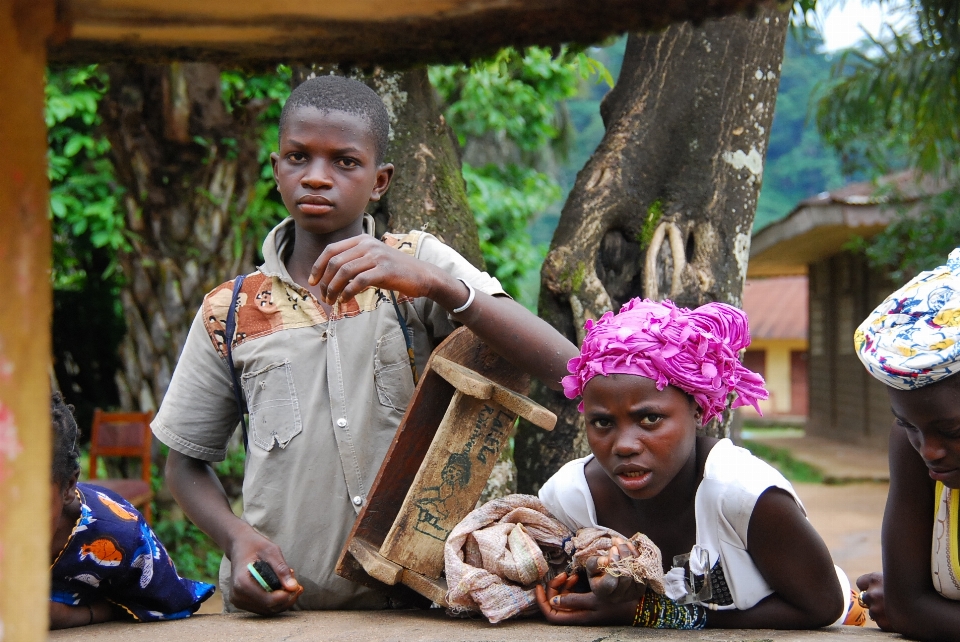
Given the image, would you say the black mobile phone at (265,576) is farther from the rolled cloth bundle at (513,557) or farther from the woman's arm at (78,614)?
the woman's arm at (78,614)

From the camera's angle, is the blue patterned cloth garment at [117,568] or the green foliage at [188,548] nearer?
the blue patterned cloth garment at [117,568]

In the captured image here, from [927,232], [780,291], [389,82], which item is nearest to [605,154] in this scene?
[389,82]

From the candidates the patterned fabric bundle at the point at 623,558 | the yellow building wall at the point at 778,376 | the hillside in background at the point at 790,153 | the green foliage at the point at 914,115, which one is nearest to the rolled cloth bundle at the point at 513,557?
the patterned fabric bundle at the point at 623,558

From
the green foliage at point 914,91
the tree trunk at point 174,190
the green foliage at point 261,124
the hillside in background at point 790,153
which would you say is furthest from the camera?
the hillside in background at point 790,153

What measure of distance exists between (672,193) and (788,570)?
1789 millimetres

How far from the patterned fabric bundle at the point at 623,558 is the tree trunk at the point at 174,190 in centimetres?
413

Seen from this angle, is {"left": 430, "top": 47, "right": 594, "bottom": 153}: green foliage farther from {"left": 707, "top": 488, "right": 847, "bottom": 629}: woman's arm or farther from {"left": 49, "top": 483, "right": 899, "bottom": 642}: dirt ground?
{"left": 707, "top": 488, "right": 847, "bottom": 629}: woman's arm

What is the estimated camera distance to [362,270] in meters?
1.86

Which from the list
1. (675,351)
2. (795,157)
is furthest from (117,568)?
(795,157)

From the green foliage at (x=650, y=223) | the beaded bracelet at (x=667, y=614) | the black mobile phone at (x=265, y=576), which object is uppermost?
the green foliage at (x=650, y=223)

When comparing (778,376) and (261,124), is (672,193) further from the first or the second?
(778,376)

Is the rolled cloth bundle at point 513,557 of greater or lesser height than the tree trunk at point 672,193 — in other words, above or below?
below

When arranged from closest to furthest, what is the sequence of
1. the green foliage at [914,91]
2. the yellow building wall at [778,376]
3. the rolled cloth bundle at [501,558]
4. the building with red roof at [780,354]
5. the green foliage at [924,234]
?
1. the rolled cloth bundle at [501,558]
2. the green foliage at [914,91]
3. the green foliage at [924,234]
4. the building with red roof at [780,354]
5. the yellow building wall at [778,376]

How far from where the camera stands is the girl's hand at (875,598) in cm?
221
